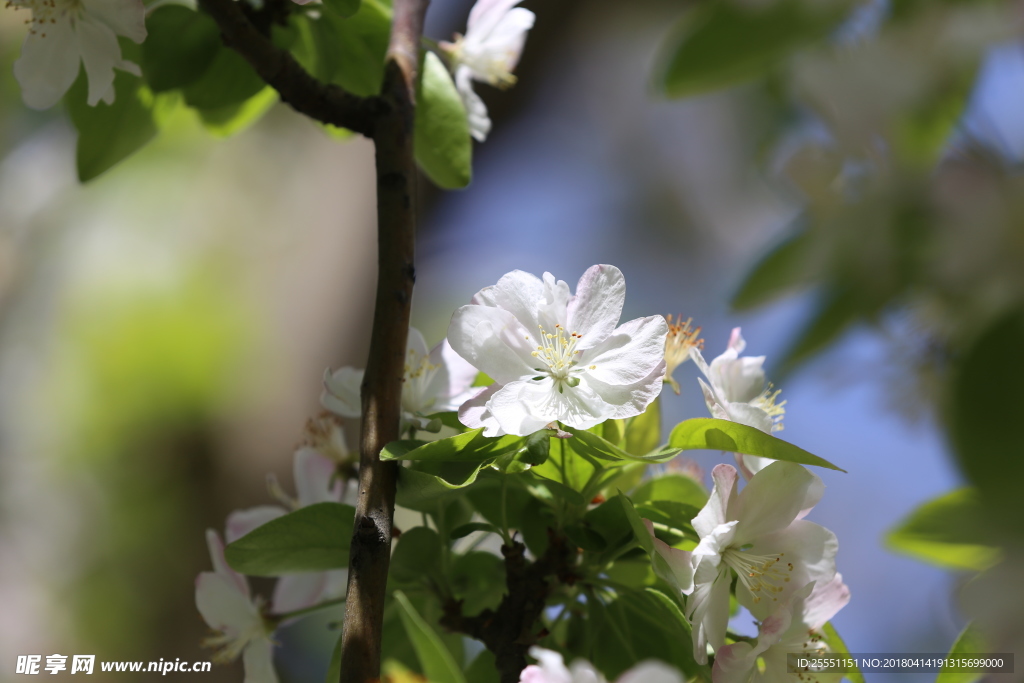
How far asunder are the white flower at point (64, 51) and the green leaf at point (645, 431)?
42 cm

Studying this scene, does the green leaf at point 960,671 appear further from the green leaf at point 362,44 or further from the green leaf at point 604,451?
the green leaf at point 362,44

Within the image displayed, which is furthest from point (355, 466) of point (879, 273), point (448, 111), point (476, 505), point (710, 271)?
point (710, 271)

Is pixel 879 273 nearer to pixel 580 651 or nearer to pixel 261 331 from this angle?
pixel 580 651

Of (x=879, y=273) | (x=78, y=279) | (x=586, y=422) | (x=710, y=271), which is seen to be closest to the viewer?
(x=879, y=273)

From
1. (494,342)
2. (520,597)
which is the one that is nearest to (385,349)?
(494,342)

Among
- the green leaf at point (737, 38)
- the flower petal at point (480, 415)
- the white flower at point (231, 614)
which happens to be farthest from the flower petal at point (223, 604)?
the green leaf at point (737, 38)

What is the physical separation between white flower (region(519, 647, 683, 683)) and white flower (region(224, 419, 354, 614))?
0.80ft

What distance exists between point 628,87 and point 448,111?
3913 millimetres

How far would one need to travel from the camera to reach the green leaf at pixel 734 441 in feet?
1.28

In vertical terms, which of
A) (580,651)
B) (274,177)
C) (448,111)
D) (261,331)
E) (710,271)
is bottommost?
(710,271)

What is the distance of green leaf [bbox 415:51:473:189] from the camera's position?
22.7 inches

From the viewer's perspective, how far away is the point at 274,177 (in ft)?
10.7

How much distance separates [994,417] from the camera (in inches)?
6.5

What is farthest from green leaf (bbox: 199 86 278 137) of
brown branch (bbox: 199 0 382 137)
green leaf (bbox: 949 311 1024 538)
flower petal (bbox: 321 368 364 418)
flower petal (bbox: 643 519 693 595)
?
green leaf (bbox: 949 311 1024 538)
